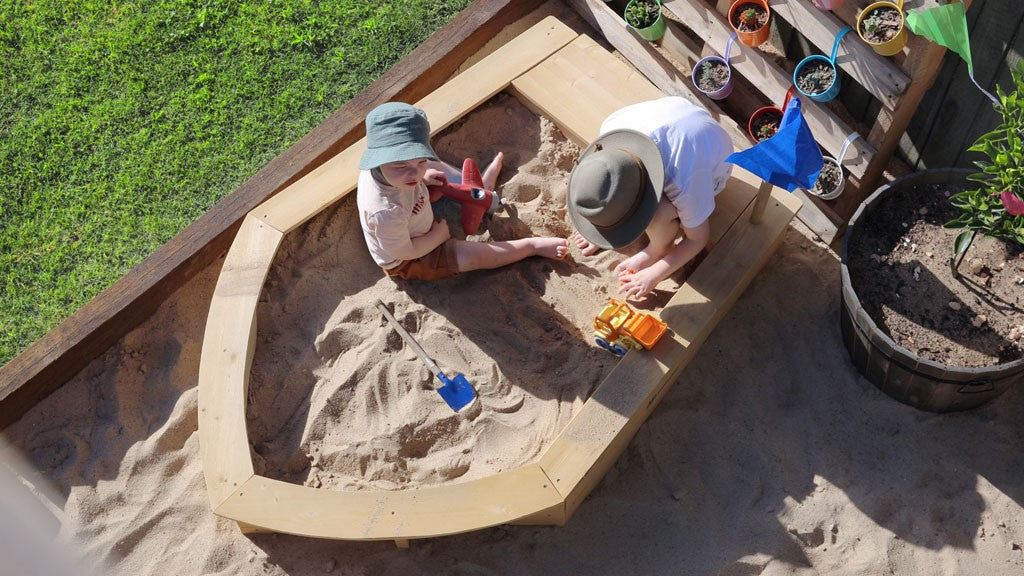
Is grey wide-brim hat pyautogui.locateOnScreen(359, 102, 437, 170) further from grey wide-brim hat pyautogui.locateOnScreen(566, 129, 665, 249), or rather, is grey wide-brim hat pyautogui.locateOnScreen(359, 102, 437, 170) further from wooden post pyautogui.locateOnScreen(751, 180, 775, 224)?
wooden post pyautogui.locateOnScreen(751, 180, 775, 224)

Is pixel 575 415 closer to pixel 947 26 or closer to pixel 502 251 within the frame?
pixel 502 251

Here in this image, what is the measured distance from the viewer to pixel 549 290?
146 inches

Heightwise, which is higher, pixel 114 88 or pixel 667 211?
pixel 667 211

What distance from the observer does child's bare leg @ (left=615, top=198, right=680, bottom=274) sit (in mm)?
3361

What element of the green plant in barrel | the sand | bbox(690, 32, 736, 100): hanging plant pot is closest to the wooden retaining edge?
the sand

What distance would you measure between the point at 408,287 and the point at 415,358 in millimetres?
330

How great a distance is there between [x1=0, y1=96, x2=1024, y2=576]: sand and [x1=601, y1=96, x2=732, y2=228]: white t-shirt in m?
0.51

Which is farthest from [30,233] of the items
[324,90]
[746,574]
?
[746,574]

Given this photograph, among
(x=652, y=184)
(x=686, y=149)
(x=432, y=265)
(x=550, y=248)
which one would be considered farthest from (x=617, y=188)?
(x=432, y=265)

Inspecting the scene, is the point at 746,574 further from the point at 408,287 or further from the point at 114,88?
the point at 114,88

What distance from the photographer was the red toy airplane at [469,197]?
3764 millimetres

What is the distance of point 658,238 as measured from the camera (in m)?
3.47

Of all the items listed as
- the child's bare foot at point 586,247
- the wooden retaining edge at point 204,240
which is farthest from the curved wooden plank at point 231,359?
the child's bare foot at point 586,247

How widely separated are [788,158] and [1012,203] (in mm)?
696
